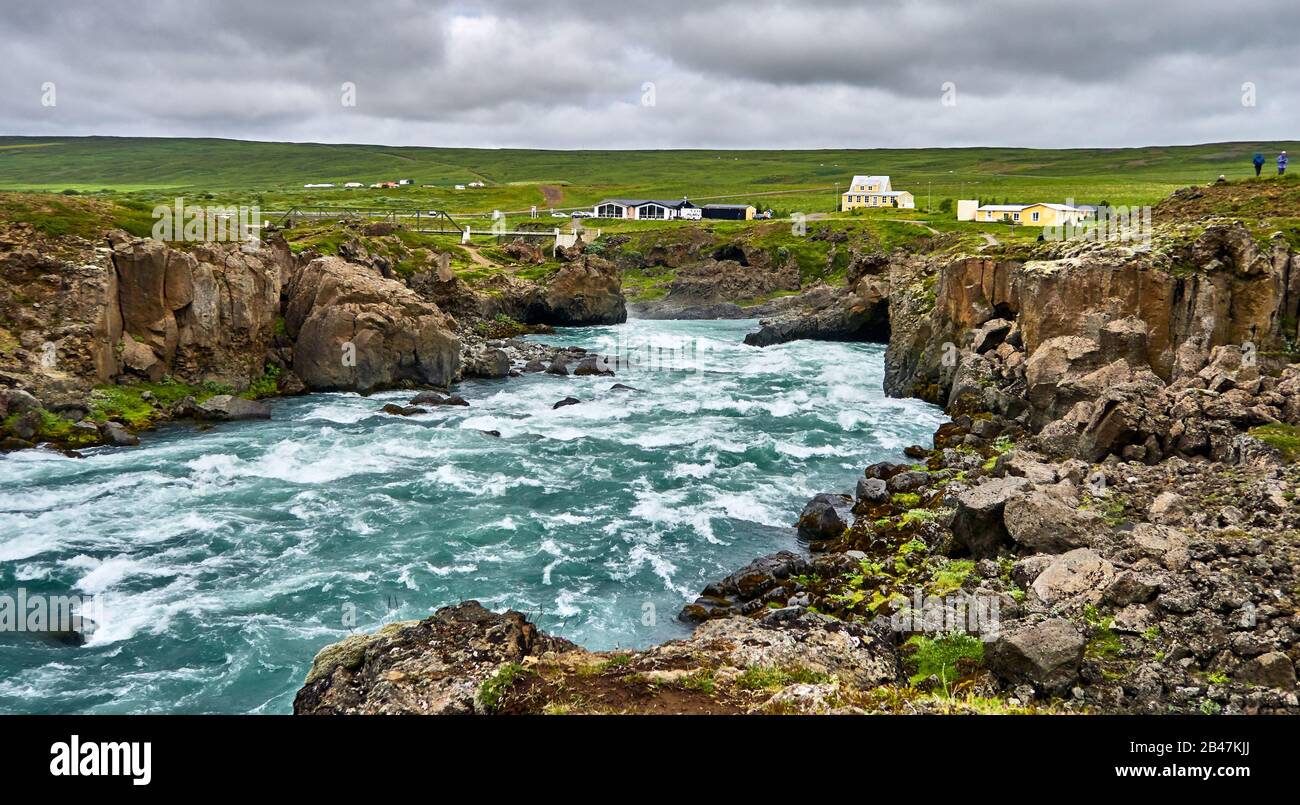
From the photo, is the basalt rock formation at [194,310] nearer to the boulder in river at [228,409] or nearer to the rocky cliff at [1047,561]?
the boulder in river at [228,409]

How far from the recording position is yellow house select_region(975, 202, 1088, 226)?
10327cm

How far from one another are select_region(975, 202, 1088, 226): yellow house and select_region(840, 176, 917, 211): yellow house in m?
23.5

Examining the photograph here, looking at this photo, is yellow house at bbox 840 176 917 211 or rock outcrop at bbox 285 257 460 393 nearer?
rock outcrop at bbox 285 257 460 393

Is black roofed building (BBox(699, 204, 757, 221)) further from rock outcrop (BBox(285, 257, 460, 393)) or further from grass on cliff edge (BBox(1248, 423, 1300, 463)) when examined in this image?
grass on cliff edge (BBox(1248, 423, 1300, 463))

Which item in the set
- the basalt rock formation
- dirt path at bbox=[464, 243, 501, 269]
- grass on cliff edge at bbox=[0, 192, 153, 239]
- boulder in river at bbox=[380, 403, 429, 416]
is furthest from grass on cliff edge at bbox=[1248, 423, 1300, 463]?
dirt path at bbox=[464, 243, 501, 269]

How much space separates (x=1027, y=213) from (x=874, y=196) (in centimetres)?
3863

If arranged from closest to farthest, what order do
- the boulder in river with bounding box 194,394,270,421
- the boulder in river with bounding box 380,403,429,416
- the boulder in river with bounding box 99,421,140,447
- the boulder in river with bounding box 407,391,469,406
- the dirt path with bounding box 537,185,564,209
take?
1. the boulder in river with bounding box 99,421,140,447
2. the boulder in river with bounding box 194,394,270,421
3. the boulder in river with bounding box 380,403,429,416
4. the boulder in river with bounding box 407,391,469,406
5. the dirt path with bounding box 537,185,564,209

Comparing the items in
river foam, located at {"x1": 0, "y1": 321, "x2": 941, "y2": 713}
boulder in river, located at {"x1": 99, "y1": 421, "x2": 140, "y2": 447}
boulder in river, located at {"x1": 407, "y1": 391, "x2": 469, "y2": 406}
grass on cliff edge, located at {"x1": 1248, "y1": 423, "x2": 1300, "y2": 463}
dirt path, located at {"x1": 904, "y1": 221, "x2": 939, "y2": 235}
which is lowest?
river foam, located at {"x1": 0, "y1": 321, "x2": 941, "y2": 713}

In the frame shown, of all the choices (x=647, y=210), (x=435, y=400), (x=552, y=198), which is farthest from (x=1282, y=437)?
(x=552, y=198)

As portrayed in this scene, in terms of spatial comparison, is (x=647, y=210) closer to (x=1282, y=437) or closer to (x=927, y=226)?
(x=927, y=226)

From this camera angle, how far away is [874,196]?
14500 centimetres

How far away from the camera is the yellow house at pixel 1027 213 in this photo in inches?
4066

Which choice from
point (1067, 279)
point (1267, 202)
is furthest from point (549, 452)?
point (1267, 202)
